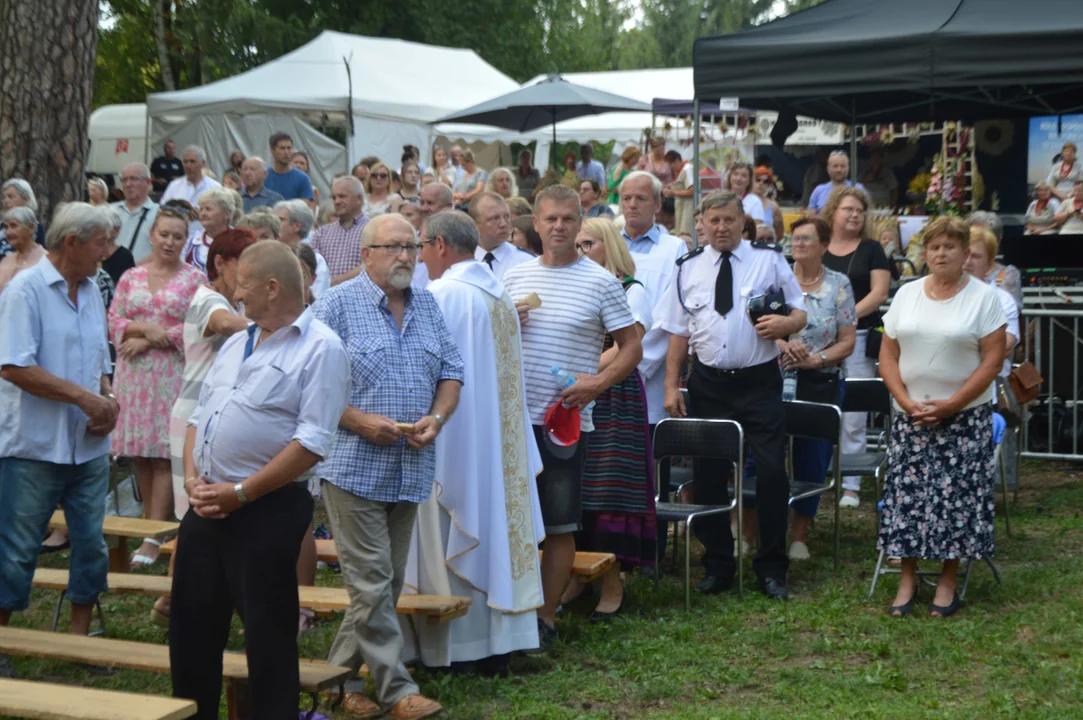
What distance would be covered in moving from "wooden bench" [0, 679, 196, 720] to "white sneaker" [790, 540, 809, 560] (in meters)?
4.36

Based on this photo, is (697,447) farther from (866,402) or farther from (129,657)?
(129,657)

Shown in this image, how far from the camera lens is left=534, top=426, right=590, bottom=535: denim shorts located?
231 inches

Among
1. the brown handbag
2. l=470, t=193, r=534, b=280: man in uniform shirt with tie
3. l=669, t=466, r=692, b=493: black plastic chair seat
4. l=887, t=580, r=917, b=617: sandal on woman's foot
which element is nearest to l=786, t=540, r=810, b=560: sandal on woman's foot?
l=669, t=466, r=692, b=493: black plastic chair seat

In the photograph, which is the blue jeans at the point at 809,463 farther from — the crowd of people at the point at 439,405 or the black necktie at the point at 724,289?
the black necktie at the point at 724,289

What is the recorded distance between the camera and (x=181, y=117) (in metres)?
20.0

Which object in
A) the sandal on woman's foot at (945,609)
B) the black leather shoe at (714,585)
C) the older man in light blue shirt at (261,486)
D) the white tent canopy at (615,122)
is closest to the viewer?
the older man in light blue shirt at (261,486)

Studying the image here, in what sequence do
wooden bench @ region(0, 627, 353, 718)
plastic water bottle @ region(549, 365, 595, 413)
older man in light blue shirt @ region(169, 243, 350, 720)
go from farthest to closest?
plastic water bottle @ region(549, 365, 595, 413), wooden bench @ region(0, 627, 353, 718), older man in light blue shirt @ region(169, 243, 350, 720)

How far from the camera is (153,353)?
23.8ft

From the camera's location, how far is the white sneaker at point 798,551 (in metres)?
7.63

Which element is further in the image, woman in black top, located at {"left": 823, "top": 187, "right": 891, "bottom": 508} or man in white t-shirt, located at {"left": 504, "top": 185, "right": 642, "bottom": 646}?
woman in black top, located at {"left": 823, "top": 187, "right": 891, "bottom": 508}

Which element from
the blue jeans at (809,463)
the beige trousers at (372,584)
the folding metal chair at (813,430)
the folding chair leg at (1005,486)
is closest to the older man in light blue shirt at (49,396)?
the beige trousers at (372,584)

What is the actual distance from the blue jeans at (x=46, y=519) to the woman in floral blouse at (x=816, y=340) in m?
3.91

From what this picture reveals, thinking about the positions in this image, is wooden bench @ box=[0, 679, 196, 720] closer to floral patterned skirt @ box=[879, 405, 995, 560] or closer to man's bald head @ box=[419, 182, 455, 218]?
floral patterned skirt @ box=[879, 405, 995, 560]

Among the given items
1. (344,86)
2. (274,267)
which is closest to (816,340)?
(274,267)
